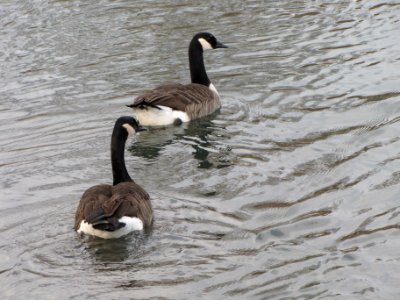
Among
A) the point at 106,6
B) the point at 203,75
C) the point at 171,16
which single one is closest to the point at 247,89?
the point at 203,75

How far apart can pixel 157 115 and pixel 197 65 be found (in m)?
1.64

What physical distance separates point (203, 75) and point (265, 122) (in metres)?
2.11

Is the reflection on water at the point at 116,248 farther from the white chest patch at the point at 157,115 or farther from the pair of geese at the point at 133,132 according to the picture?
the white chest patch at the point at 157,115

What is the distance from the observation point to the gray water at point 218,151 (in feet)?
26.3

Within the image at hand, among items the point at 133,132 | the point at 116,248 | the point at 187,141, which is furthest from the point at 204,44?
the point at 116,248

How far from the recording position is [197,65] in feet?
46.0

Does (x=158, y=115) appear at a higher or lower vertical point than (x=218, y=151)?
higher

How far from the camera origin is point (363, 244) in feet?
27.7

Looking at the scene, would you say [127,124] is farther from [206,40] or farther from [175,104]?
[206,40]

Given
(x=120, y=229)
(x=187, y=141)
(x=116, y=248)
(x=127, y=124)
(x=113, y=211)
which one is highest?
(x=127, y=124)

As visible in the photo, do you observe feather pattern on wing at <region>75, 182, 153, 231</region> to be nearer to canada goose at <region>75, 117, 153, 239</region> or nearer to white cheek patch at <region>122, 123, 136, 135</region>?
canada goose at <region>75, 117, 153, 239</region>

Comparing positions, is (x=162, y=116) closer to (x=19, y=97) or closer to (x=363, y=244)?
(x=19, y=97)

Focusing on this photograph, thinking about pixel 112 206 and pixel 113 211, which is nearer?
pixel 113 211

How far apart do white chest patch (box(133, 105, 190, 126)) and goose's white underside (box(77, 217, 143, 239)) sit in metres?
3.81
